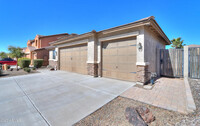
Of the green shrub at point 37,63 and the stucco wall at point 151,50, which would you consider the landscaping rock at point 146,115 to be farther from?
the green shrub at point 37,63

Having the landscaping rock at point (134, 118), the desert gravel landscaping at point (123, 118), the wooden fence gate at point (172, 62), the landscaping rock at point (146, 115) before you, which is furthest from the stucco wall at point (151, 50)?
the landscaping rock at point (134, 118)

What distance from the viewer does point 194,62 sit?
6098 millimetres

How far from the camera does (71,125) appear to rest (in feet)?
6.63

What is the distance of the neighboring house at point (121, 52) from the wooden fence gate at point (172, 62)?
53cm

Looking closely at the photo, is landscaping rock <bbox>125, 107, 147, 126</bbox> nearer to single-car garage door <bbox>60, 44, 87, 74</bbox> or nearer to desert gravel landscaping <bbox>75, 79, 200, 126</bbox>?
desert gravel landscaping <bbox>75, 79, 200, 126</bbox>

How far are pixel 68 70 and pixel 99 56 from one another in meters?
4.90

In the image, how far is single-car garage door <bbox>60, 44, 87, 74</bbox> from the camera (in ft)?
27.0

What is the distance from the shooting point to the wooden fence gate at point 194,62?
19.6 feet

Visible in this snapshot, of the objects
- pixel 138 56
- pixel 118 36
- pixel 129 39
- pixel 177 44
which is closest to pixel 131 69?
pixel 138 56

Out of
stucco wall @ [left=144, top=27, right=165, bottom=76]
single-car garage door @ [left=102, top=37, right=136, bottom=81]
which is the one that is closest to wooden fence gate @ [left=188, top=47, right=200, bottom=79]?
stucco wall @ [left=144, top=27, right=165, bottom=76]

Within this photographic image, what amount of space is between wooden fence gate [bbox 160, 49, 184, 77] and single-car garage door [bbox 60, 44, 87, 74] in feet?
23.4

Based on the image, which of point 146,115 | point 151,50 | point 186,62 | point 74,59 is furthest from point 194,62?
point 74,59

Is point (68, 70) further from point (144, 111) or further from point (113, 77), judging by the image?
point (144, 111)

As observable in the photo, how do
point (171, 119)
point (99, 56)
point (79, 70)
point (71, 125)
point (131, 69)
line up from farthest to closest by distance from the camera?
point (79, 70) < point (99, 56) < point (131, 69) < point (171, 119) < point (71, 125)
